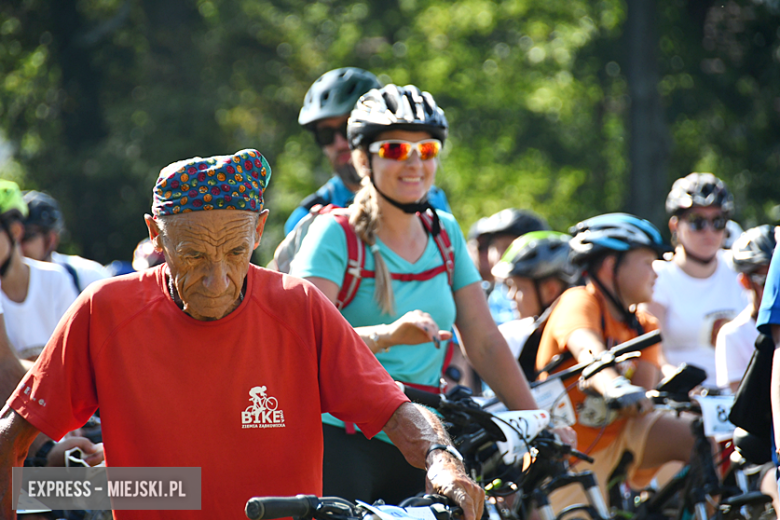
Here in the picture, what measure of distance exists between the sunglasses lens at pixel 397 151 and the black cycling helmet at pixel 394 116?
0.08 metres

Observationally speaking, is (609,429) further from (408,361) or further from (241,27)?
(241,27)

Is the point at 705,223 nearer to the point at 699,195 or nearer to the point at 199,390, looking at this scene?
the point at 699,195

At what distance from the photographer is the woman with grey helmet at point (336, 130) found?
5621 mm

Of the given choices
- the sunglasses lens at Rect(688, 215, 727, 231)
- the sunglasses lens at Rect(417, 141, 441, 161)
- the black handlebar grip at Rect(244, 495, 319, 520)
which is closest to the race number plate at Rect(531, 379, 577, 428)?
the sunglasses lens at Rect(417, 141, 441, 161)

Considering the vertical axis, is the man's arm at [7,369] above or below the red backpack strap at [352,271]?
below

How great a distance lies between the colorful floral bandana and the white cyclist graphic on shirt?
53 cm

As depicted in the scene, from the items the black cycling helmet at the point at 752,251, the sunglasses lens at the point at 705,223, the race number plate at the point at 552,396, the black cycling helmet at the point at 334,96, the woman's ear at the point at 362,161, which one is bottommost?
the race number plate at the point at 552,396

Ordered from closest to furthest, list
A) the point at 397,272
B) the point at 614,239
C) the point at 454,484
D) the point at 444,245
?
1. the point at 454,484
2. the point at 397,272
3. the point at 444,245
4. the point at 614,239

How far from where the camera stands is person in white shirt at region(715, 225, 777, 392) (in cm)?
568

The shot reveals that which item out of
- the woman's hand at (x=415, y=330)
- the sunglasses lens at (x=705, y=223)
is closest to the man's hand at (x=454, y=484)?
the woman's hand at (x=415, y=330)

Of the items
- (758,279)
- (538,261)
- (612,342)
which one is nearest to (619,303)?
(612,342)

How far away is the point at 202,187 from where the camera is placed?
2754 millimetres

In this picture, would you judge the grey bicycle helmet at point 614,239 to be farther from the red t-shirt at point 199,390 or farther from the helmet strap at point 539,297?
the red t-shirt at point 199,390

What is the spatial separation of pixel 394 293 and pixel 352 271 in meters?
0.20
